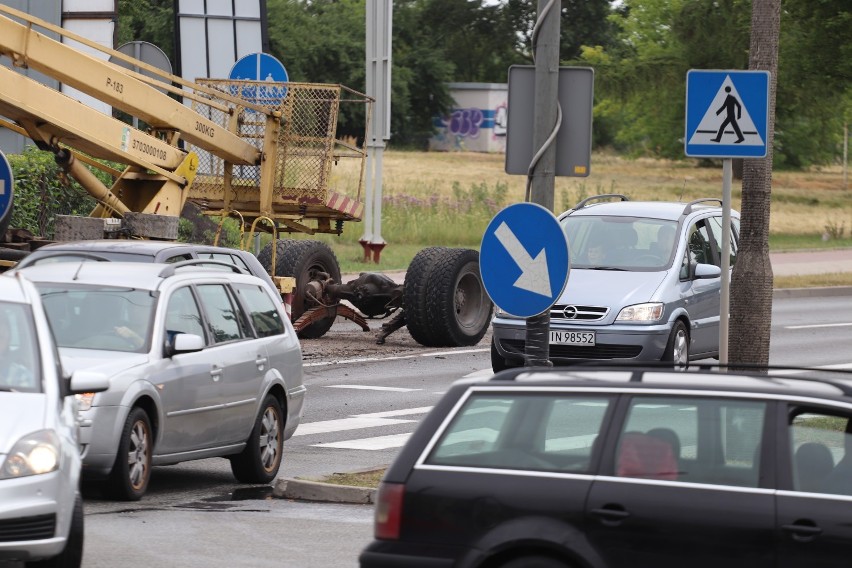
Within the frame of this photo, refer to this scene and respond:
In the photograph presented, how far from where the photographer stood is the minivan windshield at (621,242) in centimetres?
1634

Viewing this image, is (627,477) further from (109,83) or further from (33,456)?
(109,83)

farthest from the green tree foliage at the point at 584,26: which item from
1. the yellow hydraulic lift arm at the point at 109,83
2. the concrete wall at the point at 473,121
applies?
the yellow hydraulic lift arm at the point at 109,83

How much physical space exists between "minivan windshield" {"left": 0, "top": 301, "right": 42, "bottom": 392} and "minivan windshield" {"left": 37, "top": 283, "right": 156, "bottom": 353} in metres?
2.19

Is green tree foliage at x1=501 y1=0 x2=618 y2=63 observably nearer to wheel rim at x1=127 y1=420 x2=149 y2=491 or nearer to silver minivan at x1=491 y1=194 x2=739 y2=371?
silver minivan at x1=491 y1=194 x2=739 y2=371

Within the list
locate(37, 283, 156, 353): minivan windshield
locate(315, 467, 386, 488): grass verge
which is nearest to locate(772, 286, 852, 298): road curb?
locate(315, 467, 386, 488): grass verge

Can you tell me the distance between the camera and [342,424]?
1419 cm

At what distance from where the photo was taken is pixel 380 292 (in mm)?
20469

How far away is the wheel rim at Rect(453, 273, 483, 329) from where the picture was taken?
20375mm

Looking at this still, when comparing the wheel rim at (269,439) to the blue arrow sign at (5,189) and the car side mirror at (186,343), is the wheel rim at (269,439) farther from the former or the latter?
the blue arrow sign at (5,189)

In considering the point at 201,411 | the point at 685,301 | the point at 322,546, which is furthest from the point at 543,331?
the point at 685,301

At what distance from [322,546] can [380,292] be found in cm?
1160

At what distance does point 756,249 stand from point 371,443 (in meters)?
3.35

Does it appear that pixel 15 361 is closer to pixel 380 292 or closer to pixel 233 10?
pixel 380 292

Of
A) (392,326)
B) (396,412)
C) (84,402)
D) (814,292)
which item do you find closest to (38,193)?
(392,326)
